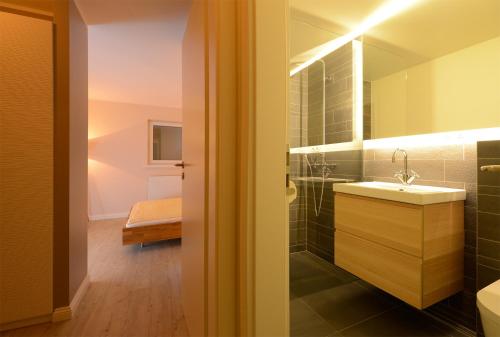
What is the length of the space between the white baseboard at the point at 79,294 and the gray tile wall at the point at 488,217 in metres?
2.58

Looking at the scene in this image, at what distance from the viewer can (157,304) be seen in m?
1.75

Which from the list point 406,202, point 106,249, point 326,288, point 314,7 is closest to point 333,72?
point 314,7

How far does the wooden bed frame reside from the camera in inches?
105

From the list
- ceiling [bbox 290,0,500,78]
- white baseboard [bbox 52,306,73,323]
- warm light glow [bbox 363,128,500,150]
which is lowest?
white baseboard [bbox 52,306,73,323]

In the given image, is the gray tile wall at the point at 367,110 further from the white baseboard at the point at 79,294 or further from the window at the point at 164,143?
the window at the point at 164,143

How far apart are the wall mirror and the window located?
134 inches

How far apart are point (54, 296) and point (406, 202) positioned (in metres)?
2.31

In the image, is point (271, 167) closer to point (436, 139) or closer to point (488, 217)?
point (488, 217)

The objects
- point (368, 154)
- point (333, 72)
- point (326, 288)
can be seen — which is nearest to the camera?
point (326, 288)

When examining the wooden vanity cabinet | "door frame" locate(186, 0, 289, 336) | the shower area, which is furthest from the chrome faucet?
"door frame" locate(186, 0, 289, 336)

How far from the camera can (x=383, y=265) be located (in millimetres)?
1440

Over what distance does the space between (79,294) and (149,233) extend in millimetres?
1012

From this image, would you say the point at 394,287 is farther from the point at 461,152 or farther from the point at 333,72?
the point at 333,72

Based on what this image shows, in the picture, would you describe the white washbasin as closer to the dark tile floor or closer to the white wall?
the dark tile floor
